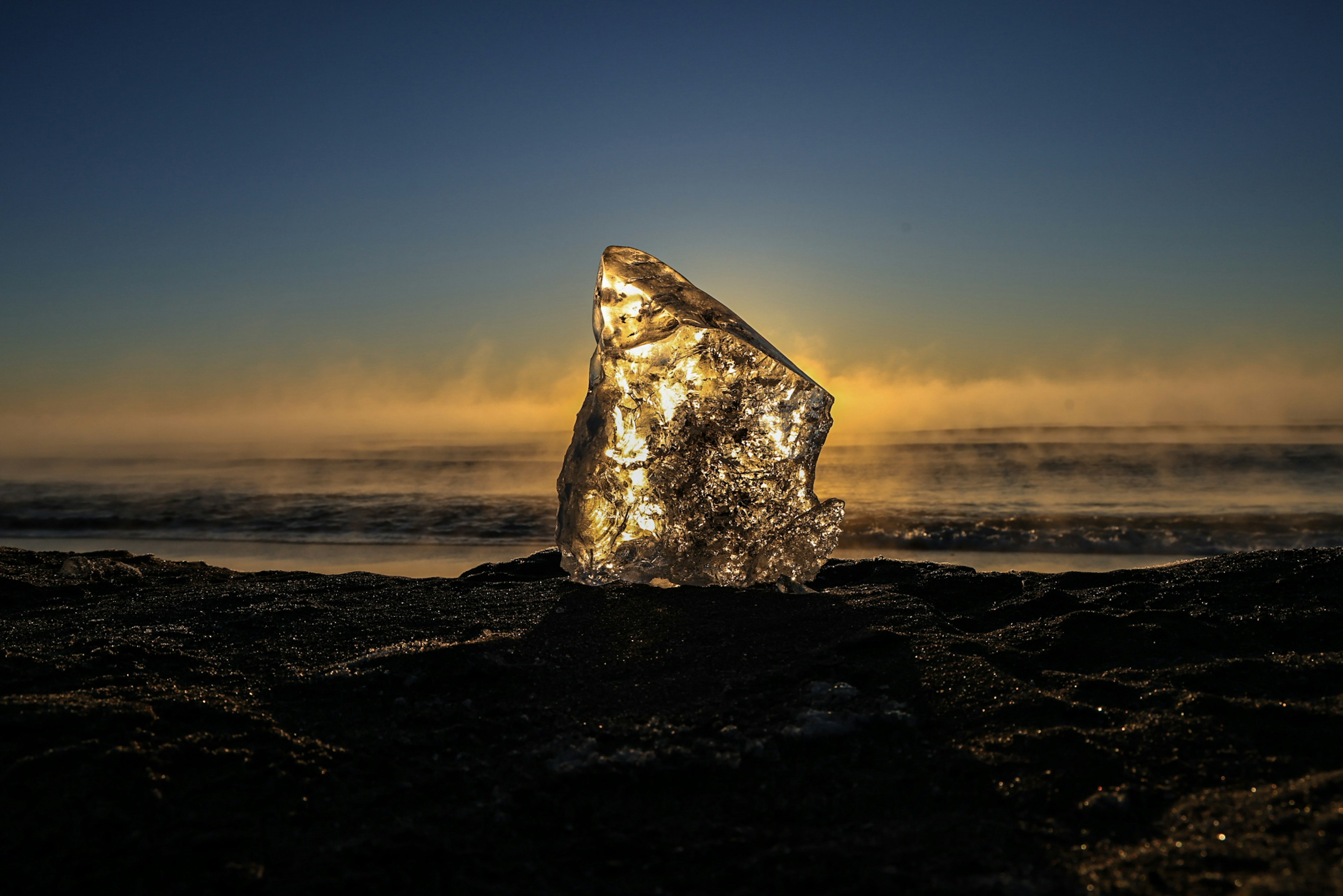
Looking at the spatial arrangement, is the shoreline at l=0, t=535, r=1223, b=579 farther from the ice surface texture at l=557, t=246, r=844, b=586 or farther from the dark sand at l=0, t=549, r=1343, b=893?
the dark sand at l=0, t=549, r=1343, b=893

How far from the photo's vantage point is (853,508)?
33.7ft

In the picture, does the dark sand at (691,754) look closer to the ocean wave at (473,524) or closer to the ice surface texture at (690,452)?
the ice surface texture at (690,452)

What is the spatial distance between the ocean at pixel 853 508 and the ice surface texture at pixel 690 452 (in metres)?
2.41

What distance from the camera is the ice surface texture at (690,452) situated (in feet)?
13.2

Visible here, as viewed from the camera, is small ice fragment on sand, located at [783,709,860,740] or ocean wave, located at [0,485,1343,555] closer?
small ice fragment on sand, located at [783,709,860,740]

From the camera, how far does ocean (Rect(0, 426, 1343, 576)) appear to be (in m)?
7.29

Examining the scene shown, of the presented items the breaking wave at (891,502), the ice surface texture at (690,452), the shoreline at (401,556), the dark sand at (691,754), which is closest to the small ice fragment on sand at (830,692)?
the dark sand at (691,754)

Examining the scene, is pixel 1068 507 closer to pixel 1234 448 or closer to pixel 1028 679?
pixel 1028 679

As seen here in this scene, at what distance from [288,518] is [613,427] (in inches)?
310

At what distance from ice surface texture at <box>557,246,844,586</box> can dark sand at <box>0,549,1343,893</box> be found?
2.80ft

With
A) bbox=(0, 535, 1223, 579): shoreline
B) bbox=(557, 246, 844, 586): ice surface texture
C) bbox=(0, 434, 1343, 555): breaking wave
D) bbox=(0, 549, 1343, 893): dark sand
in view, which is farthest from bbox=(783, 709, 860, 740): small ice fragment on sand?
bbox=(0, 434, 1343, 555): breaking wave

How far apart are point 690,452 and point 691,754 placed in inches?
88.6

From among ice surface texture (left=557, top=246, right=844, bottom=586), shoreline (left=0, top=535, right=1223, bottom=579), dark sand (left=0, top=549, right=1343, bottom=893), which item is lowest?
shoreline (left=0, top=535, right=1223, bottom=579)

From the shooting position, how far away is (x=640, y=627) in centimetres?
325
